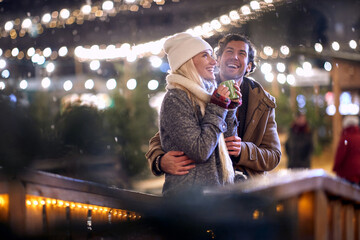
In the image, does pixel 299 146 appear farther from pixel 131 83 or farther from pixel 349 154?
pixel 131 83

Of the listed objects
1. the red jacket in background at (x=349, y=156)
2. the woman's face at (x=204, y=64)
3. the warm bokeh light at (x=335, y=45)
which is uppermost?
the warm bokeh light at (x=335, y=45)

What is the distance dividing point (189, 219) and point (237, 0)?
2.56 m

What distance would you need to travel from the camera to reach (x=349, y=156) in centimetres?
714

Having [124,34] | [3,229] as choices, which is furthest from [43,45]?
[3,229]

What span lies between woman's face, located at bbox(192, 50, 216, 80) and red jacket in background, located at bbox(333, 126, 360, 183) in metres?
4.93

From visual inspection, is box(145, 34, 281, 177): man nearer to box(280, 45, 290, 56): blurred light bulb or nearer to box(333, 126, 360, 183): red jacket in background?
box(280, 45, 290, 56): blurred light bulb

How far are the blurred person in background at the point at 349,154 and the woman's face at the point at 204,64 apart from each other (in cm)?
493

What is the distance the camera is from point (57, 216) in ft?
10.6

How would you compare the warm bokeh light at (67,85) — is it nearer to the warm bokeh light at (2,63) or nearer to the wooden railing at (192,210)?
the warm bokeh light at (2,63)

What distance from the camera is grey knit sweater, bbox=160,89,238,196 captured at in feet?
8.27

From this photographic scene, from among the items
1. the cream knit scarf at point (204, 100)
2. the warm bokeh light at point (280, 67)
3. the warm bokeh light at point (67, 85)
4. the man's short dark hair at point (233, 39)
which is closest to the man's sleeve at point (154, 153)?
the cream knit scarf at point (204, 100)

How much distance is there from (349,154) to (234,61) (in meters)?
4.72

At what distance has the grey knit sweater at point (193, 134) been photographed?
252cm

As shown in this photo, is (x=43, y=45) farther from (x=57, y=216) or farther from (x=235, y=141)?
(x=235, y=141)
